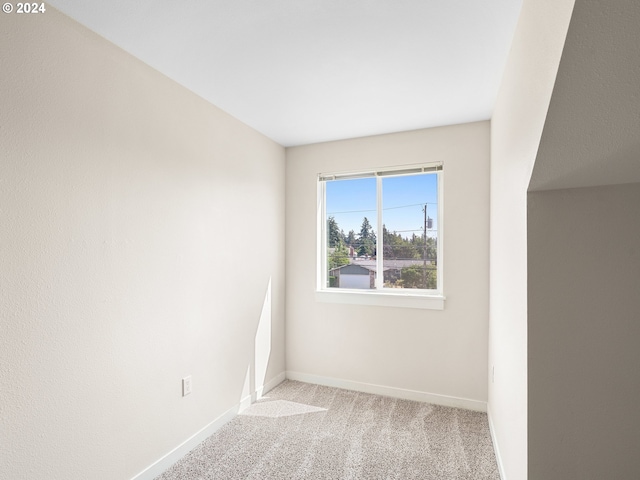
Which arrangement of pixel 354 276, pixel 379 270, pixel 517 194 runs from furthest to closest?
pixel 354 276 → pixel 379 270 → pixel 517 194

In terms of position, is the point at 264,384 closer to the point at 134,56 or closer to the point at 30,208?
the point at 30,208

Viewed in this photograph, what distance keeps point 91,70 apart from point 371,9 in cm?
136

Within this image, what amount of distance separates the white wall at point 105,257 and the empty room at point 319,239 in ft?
0.04

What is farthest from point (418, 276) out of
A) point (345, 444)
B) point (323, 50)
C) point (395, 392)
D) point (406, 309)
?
point (323, 50)

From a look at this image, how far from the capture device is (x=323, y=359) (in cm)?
334

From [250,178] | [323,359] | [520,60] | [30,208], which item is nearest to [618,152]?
[520,60]

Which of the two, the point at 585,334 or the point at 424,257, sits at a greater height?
the point at 424,257

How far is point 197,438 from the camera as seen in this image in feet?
7.62

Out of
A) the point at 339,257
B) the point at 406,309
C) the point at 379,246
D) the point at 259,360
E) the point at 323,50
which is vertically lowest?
the point at 259,360

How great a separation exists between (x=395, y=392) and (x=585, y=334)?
2026mm

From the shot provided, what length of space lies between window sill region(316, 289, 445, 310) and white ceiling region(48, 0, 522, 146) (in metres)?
1.52

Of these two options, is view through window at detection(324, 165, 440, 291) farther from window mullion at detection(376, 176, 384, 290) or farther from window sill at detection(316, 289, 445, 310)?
window sill at detection(316, 289, 445, 310)

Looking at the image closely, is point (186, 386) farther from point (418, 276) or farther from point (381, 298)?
point (418, 276)

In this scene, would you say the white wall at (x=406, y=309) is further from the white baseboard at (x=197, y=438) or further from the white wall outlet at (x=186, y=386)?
the white wall outlet at (x=186, y=386)
